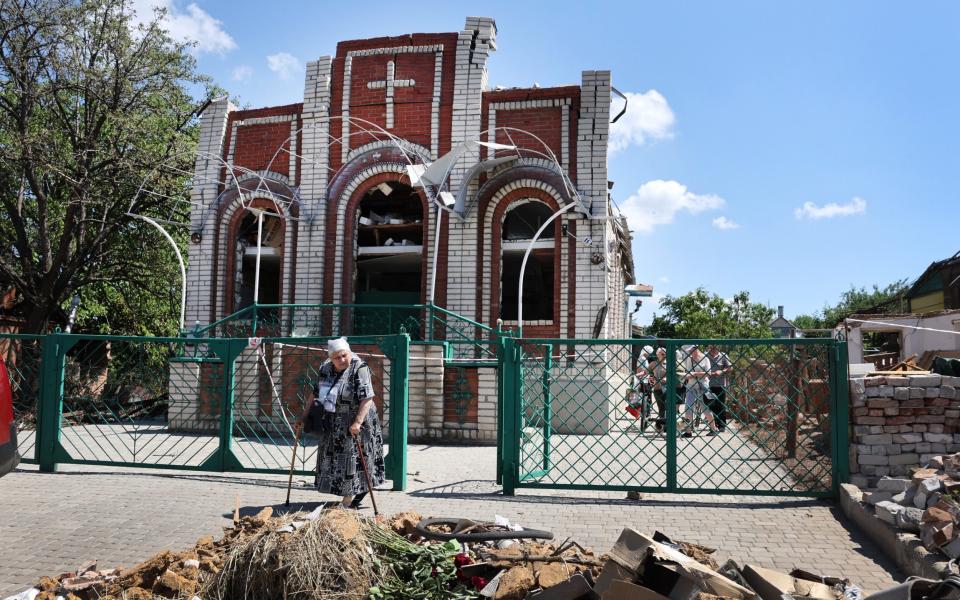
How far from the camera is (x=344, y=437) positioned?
21.8 ft

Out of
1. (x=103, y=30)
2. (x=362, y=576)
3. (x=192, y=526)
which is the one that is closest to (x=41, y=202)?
(x=103, y=30)

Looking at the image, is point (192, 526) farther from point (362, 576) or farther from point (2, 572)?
point (362, 576)

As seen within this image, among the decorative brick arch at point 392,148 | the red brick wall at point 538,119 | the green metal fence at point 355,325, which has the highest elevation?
the red brick wall at point 538,119

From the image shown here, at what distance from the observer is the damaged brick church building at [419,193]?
1308 cm

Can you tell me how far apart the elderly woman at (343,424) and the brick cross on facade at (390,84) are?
8749 mm

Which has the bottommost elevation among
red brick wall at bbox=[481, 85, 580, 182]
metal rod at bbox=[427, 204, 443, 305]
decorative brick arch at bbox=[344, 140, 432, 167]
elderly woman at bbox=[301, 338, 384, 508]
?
elderly woman at bbox=[301, 338, 384, 508]

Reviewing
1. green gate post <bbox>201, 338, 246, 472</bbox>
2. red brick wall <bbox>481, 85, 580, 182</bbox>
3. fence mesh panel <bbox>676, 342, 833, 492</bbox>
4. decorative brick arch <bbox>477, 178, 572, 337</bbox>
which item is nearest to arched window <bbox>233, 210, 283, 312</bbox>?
decorative brick arch <bbox>477, 178, 572, 337</bbox>

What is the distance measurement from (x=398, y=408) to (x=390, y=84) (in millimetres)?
8887

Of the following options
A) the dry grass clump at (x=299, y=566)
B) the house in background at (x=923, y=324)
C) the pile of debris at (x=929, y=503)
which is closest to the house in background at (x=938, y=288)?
the house in background at (x=923, y=324)

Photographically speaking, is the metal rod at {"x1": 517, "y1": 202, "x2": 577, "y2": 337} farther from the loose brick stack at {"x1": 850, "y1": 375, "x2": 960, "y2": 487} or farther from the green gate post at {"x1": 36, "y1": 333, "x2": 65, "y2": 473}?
the green gate post at {"x1": 36, "y1": 333, "x2": 65, "y2": 473}

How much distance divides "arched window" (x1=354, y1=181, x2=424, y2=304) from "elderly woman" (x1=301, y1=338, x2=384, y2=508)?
7686mm

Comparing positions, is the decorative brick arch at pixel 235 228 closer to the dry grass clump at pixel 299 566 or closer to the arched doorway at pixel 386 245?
the arched doorway at pixel 386 245

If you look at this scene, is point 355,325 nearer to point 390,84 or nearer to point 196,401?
point 196,401

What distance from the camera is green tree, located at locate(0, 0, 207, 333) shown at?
52.0 ft
